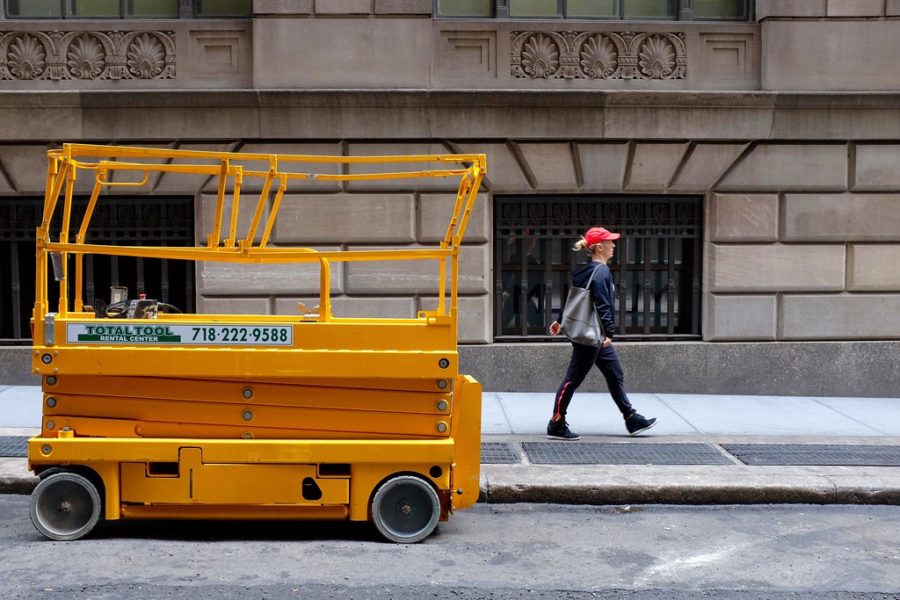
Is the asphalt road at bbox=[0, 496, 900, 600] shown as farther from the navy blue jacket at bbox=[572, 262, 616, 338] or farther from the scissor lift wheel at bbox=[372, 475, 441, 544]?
the navy blue jacket at bbox=[572, 262, 616, 338]

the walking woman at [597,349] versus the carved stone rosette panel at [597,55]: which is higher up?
the carved stone rosette panel at [597,55]

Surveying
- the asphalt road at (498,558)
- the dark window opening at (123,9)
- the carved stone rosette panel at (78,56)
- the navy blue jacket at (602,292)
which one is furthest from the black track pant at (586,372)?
the carved stone rosette panel at (78,56)

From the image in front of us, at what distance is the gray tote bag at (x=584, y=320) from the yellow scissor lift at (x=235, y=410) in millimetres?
2314

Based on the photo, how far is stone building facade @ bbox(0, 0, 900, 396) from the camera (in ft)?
32.0

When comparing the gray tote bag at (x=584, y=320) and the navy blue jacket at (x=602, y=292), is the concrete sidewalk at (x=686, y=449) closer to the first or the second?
the gray tote bag at (x=584, y=320)

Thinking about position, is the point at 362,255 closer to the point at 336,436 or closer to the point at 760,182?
the point at 336,436

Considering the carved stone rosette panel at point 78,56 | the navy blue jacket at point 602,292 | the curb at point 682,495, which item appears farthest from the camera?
the carved stone rosette panel at point 78,56

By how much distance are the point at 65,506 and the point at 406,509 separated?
1.94m

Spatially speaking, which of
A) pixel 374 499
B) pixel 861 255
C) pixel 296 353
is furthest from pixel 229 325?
pixel 861 255

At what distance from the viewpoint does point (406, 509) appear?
5234 mm

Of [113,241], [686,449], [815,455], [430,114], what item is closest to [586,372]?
[686,449]

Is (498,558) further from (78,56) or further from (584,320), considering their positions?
(78,56)

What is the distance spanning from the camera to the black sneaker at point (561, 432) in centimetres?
760

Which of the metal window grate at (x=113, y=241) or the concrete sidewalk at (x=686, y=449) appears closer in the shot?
the concrete sidewalk at (x=686, y=449)
